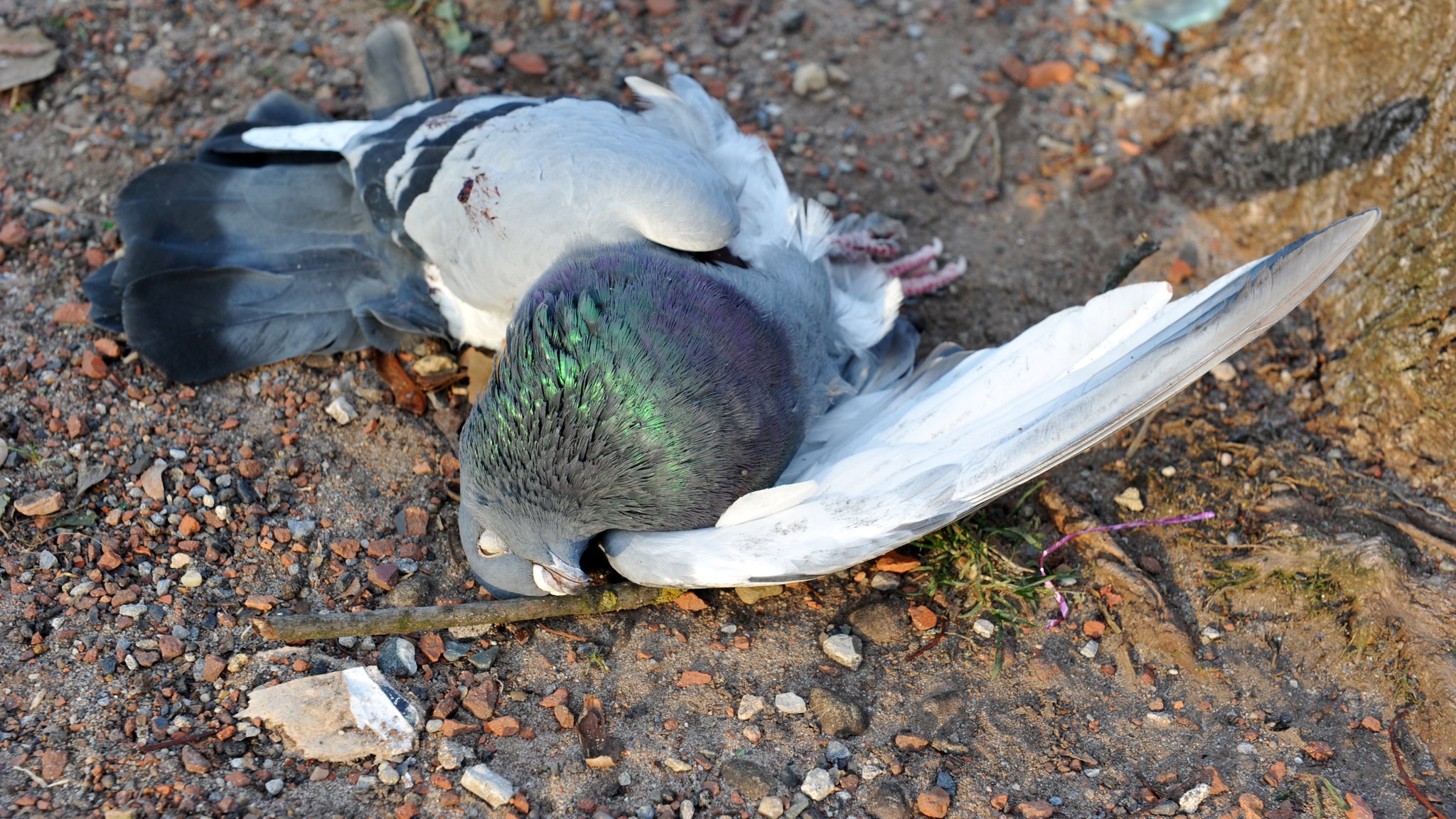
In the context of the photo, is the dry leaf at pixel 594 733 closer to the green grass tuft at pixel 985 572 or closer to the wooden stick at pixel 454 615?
the wooden stick at pixel 454 615

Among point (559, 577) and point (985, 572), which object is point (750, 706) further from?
point (985, 572)

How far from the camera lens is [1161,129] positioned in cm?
469

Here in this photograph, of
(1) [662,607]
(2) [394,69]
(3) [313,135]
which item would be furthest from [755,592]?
(2) [394,69]

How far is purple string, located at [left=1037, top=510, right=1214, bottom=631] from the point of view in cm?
322

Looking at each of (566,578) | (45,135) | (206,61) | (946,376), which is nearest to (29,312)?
(45,135)

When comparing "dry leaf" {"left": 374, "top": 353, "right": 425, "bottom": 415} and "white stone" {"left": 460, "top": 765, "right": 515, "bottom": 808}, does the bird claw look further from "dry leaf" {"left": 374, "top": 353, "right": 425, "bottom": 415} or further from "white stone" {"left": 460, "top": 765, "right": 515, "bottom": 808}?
"white stone" {"left": 460, "top": 765, "right": 515, "bottom": 808}

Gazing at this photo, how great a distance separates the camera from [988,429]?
2922 mm

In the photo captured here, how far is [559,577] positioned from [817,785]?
89 cm

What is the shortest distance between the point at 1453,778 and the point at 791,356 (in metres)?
2.07

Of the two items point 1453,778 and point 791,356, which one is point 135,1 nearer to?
point 791,356

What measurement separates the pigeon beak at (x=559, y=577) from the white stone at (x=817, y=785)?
80 centimetres

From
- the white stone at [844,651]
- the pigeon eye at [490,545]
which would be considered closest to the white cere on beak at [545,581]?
the pigeon eye at [490,545]

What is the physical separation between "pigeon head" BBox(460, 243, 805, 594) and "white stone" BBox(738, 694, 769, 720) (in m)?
0.49

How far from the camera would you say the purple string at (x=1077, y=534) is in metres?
3.22
